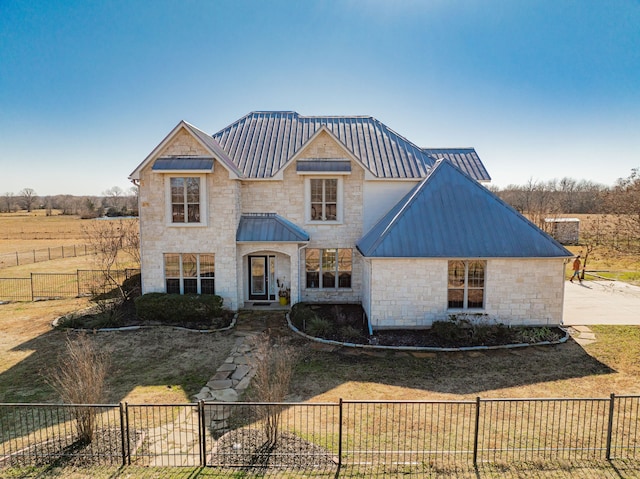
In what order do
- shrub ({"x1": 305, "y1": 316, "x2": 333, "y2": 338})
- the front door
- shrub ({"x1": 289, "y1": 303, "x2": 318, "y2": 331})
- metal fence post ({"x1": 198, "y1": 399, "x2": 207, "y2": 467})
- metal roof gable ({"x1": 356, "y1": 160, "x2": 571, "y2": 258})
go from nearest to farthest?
metal fence post ({"x1": 198, "y1": 399, "x2": 207, "y2": 467})
shrub ({"x1": 305, "y1": 316, "x2": 333, "y2": 338})
metal roof gable ({"x1": 356, "y1": 160, "x2": 571, "y2": 258})
shrub ({"x1": 289, "y1": 303, "x2": 318, "y2": 331})
the front door

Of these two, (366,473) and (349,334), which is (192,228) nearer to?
(349,334)

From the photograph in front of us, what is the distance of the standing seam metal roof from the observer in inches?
797

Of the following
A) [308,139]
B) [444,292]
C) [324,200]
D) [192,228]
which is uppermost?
[308,139]

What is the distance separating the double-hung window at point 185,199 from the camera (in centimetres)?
1834

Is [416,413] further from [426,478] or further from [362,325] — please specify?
[362,325]

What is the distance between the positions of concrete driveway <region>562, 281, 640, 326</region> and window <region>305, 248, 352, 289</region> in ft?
34.1

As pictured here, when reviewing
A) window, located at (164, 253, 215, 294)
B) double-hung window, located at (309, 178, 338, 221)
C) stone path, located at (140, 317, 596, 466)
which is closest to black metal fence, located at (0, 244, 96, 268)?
window, located at (164, 253, 215, 294)

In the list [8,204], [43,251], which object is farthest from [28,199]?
[43,251]

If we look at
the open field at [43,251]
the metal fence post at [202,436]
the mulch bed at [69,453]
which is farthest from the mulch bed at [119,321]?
the open field at [43,251]

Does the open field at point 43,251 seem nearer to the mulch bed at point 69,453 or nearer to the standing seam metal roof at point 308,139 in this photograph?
the standing seam metal roof at point 308,139

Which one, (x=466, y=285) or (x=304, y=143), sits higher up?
(x=304, y=143)

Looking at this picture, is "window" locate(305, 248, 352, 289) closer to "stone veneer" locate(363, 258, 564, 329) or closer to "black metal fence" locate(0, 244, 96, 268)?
"stone veneer" locate(363, 258, 564, 329)

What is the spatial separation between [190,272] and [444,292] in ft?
39.3

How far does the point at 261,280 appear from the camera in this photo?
20500 millimetres
